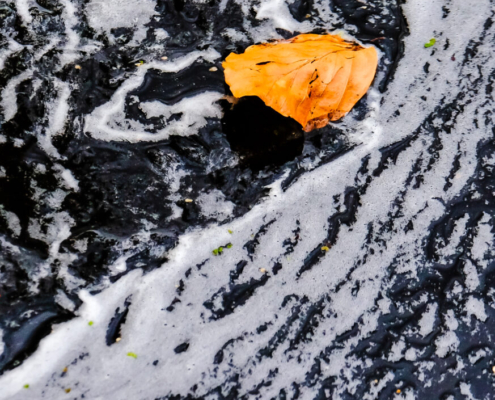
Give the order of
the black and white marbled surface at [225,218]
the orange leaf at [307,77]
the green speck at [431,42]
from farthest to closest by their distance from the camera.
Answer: the green speck at [431,42]
the orange leaf at [307,77]
the black and white marbled surface at [225,218]

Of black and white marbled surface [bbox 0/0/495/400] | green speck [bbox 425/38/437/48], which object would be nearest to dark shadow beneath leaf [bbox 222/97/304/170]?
black and white marbled surface [bbox 0/0/495/400]

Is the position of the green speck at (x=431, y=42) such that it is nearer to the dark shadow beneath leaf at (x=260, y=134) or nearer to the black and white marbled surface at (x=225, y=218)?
the black and white marbled surface at (x=225, y=218)

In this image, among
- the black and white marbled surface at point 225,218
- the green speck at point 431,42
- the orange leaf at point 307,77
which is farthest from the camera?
the green speck at point 431,42

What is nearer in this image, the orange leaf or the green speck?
the orange leaf

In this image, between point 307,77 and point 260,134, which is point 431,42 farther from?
point 260,134

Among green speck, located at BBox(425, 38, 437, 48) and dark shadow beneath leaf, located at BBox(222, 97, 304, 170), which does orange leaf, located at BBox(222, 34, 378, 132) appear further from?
green speck, located at BBox(425, 38, 437, 48)

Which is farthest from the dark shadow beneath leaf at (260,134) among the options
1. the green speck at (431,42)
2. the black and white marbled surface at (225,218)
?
the green speck at (431,42)
